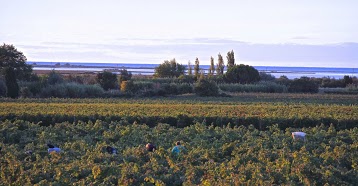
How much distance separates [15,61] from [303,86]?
31854 millimetres

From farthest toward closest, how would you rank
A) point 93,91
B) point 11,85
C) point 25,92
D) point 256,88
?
point 256,88 < point 93,91 < point 25,92 < point 11,85

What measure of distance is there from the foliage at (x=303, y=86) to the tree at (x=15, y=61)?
29.4 m

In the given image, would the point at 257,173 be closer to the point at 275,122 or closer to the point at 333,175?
the point at 333,175

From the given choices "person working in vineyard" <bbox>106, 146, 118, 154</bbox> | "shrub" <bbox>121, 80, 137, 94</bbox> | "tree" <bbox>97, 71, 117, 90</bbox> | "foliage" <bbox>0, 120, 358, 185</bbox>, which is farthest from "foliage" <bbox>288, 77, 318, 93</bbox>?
"person working in vineyard" <bbox>106, 146, 118, 154</bbox>

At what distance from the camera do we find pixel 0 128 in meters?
22.1

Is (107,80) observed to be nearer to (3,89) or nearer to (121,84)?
(121,84)

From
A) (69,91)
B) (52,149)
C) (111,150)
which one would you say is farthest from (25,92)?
(111,150)

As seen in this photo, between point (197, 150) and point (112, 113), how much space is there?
12639 millimetres

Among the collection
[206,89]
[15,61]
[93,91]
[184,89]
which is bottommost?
[184,89]

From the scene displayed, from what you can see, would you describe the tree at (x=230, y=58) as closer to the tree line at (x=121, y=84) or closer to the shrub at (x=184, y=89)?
the tree line at (x=121, y=84)

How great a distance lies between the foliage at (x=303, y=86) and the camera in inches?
2386

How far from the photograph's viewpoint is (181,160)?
15.1m

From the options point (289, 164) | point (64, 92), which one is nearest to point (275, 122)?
point (289, 164)

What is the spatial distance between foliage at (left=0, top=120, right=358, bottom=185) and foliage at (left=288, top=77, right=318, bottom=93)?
3988 cm
